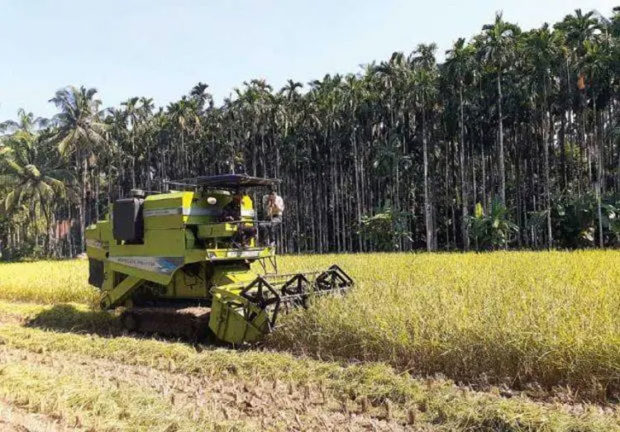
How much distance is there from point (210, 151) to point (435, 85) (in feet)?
80.0

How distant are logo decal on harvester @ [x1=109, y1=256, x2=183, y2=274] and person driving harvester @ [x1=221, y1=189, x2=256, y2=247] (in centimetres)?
107

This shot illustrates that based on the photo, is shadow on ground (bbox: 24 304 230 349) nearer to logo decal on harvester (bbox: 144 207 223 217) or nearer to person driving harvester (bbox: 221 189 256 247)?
person driving harvester (bbox: 221 189 256 247)

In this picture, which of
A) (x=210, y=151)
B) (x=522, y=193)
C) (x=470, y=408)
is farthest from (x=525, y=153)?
(x=470, y=408)

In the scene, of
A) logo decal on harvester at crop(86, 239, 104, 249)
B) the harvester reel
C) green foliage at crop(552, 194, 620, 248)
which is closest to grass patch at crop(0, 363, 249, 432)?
the harvester reel

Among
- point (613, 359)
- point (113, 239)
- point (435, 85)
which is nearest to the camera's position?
point (613, 359)

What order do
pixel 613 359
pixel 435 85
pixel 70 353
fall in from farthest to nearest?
1. pixel 435 85
2. pixel 70 353
3. pixel 613 359

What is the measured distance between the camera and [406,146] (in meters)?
44.2

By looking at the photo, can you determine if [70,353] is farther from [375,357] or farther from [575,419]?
[575,419]

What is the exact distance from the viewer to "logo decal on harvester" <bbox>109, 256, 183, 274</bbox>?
32.3ft

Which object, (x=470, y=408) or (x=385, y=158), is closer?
(x=470, y=408)

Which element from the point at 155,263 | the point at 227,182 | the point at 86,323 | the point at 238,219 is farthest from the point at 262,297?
the point at 86,323

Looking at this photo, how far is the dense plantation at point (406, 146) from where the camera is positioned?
3434cm

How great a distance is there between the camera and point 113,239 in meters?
11.1

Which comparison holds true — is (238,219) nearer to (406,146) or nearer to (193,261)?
(193,261)
